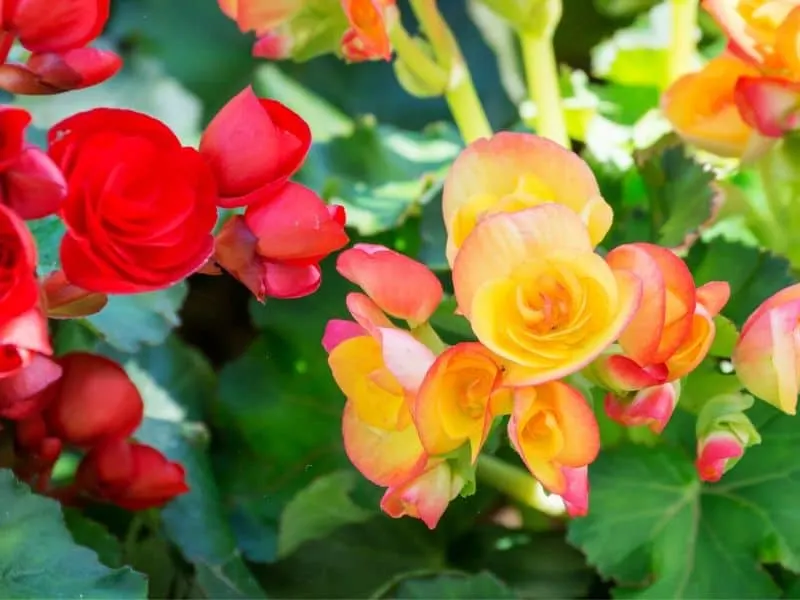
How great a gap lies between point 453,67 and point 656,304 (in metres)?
0.30

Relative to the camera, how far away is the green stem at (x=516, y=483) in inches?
25.0

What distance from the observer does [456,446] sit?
0.41 metres

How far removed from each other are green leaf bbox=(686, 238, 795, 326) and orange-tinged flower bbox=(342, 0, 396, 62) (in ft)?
0.75

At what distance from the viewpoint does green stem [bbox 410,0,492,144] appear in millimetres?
606

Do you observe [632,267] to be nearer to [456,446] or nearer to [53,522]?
[456,446]

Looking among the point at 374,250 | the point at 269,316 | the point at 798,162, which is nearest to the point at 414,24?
the point at 269,316

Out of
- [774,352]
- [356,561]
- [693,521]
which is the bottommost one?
[356,561]

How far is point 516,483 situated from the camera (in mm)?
634

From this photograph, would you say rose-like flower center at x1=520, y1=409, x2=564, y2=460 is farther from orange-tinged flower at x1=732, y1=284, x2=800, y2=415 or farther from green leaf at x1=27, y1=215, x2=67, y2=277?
green leaf at x1=27, y1=215, x2=67, y2=277

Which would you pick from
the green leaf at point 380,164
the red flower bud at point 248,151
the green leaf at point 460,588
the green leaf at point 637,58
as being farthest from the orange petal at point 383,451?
the green leaf at point 637,58

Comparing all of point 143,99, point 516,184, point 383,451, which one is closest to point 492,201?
point 516,184

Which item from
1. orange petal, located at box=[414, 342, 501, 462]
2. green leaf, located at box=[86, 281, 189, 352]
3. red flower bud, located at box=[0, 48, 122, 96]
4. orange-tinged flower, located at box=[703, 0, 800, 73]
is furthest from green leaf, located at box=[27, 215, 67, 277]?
orange-tinged flower, located at box=[703, 0, 800, 73]

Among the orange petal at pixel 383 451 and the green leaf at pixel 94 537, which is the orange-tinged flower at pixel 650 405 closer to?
the orange petal at pixel 383 451

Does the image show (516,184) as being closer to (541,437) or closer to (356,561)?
(541,437)
